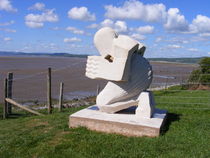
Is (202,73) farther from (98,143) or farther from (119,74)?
(98,143)

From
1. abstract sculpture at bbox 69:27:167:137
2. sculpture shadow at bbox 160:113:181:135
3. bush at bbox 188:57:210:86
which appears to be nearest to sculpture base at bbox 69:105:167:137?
abstract sculpture at bbox 69:27:167:137

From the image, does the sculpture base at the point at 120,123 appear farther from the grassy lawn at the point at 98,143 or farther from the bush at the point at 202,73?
the bush at the point at 202,73

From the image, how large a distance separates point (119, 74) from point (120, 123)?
120 centimetres

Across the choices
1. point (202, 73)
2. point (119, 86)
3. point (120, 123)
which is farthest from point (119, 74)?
point (202, 73)

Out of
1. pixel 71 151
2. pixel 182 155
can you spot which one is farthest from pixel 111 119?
pixel 182 155

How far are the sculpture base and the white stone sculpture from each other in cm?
26

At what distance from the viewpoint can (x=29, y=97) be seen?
1636 centimetres

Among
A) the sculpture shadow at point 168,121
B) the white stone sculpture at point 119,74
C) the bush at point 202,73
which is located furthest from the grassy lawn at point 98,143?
the bush at point 202,73

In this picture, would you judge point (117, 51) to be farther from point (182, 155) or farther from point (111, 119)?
point (182, 155)

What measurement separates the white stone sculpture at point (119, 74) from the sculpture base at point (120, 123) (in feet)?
0.84

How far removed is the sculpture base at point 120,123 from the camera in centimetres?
607

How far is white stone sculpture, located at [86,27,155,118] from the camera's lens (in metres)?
6.67

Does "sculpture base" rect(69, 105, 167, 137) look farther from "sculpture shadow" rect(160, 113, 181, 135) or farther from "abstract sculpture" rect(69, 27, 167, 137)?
"sculpture shadow" rect(160, 113, 181, 135)

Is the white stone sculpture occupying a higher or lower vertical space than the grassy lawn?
higher
